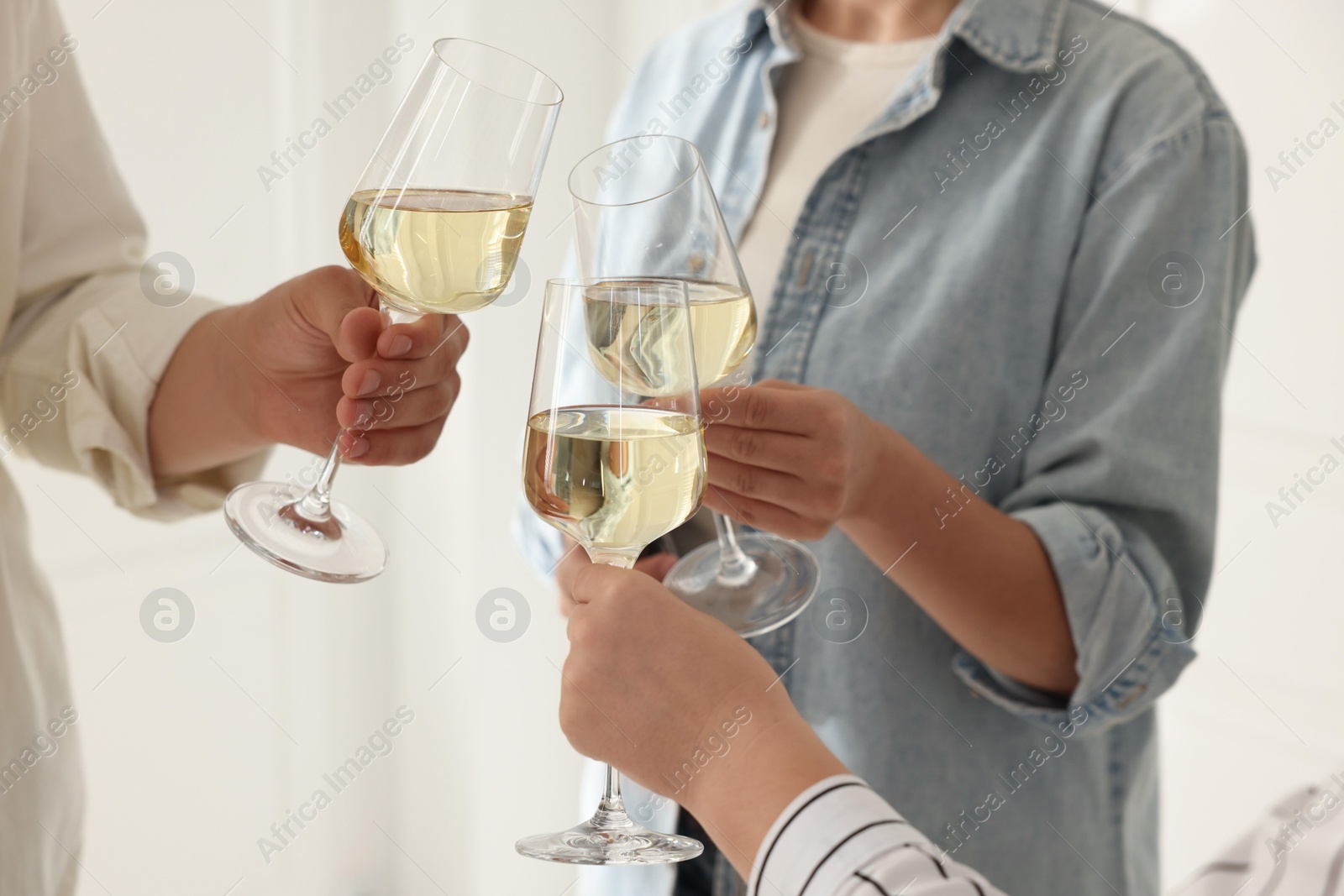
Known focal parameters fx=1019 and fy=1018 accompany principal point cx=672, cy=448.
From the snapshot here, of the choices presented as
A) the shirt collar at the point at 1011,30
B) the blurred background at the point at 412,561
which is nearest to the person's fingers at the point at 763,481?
the shirt collar at the point at 1011,30

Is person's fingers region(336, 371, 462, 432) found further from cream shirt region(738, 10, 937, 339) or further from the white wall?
the white wall

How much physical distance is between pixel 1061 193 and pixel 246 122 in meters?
1.50

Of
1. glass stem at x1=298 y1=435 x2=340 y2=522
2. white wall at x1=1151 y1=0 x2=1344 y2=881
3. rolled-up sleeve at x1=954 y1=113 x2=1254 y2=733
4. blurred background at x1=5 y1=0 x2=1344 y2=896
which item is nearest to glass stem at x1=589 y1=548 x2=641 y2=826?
glass stem at x1=298 y1=435 x2=340 y2=522

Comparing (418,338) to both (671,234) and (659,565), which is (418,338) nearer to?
(671,234)

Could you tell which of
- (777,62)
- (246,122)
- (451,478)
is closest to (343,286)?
(777,62)

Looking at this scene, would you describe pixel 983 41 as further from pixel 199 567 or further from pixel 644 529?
pixel 199 567

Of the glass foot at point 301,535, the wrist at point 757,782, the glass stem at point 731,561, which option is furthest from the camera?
the glass stem at point 731,561

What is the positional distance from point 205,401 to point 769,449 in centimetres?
50

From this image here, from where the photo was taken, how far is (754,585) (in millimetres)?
959

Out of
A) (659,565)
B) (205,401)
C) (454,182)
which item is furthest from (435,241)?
(659,565)

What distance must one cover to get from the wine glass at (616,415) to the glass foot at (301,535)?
0.19 metres

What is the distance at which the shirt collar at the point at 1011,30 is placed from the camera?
106 cm

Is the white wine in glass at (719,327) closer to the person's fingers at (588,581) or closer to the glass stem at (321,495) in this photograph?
the person's fingers at (588,581)

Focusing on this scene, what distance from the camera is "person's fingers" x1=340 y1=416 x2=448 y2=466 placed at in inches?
31.6
